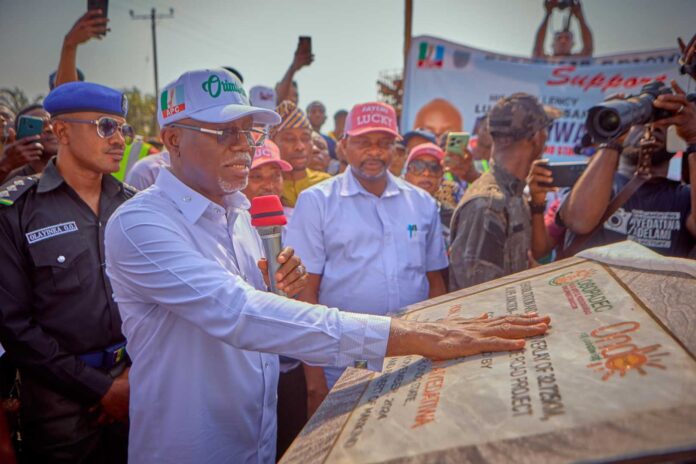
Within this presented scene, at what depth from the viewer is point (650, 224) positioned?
9.41 feet

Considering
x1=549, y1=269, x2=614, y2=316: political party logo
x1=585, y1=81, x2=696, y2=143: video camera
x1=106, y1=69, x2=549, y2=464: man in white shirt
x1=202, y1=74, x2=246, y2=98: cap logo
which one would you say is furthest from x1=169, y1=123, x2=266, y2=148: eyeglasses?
x1=585, y1=81, x2=696, y2=143: video camera

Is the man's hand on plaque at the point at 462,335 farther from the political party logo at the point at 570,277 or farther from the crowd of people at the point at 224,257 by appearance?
the political party logo at the point at 570,277

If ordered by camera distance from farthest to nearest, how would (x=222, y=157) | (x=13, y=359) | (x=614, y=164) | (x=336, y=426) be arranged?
(x=614, y=164) < (x=13, y=359) < (x=222, y=157) < (x=336, y=426)

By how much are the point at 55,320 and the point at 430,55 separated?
729cm

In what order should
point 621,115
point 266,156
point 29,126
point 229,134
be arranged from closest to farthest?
point 229,134 < point 621,115 < point 266,156 < point 29,126

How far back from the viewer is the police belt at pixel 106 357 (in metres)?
2.48

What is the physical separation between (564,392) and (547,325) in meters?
0.41

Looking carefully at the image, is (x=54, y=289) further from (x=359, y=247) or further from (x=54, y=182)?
(x=359, y=247)

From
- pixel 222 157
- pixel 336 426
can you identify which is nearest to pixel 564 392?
pixel 336 426

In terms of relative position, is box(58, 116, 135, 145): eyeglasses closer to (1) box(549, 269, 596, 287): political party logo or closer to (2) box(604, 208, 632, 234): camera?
(1) box(549, 269, 596, 287): political party logo

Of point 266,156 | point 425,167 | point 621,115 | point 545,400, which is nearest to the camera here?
point 545,400

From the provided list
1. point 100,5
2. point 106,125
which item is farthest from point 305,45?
point 106,125

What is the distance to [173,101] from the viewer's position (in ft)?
5.84

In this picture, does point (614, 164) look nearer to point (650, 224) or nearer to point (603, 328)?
point (650, 224)
